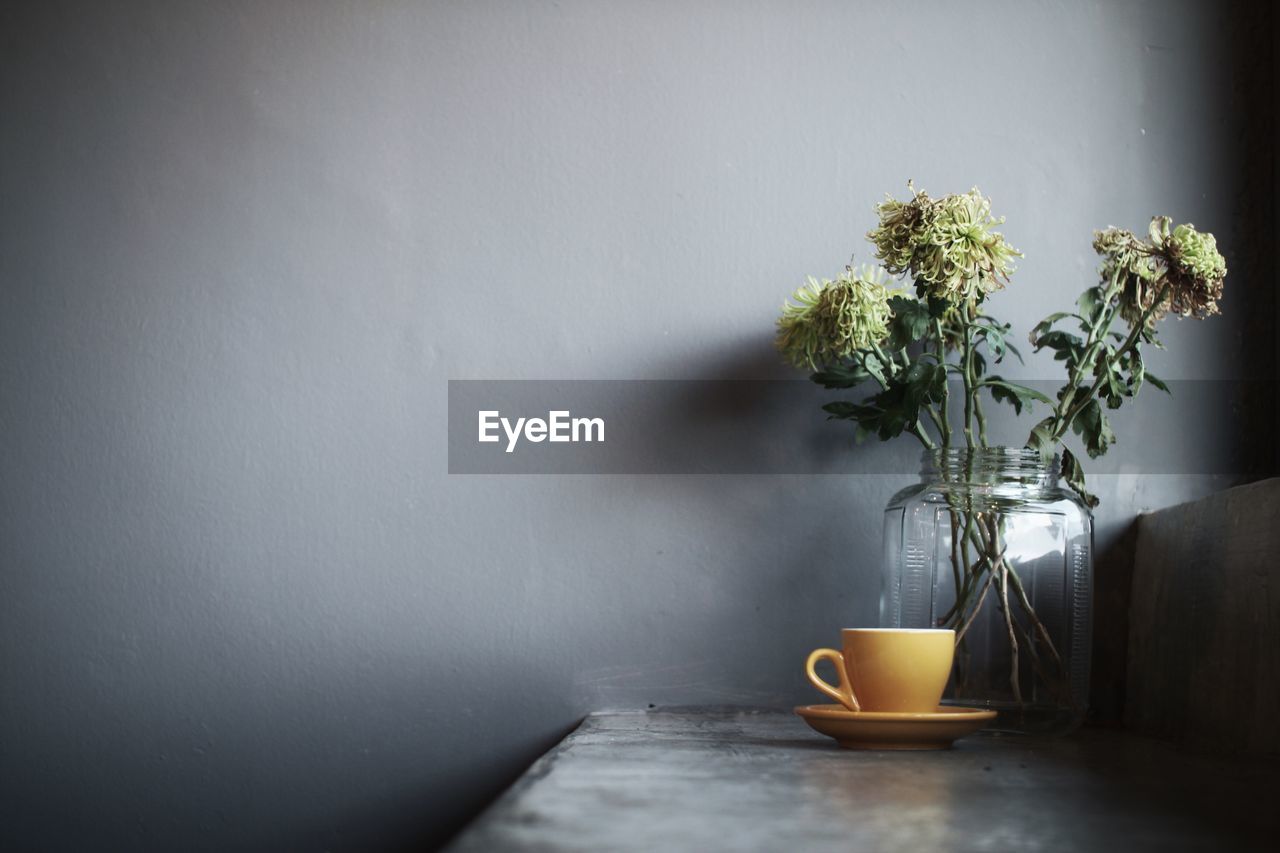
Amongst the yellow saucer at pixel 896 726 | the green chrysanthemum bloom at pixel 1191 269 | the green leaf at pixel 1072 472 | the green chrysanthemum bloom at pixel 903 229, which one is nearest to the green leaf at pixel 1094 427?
the green leaf at pixel 1072 472

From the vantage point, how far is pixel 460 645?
4.31ft

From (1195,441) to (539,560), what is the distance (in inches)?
29.8

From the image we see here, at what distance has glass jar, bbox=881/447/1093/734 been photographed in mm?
1122

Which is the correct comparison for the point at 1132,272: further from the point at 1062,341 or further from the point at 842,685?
the point at 842,685

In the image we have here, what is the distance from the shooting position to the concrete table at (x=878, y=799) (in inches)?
24.2

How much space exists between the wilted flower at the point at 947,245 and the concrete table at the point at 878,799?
42cm

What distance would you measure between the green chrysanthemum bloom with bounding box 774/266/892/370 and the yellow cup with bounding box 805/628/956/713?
0.29m

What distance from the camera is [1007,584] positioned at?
1.13 metres

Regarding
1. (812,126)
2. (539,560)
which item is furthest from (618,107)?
(539,560)

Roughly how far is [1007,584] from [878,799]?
1.49 feet

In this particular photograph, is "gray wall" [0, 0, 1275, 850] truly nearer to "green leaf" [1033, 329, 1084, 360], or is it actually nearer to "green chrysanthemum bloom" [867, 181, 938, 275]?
"green leaf" [1033, 329, 1084, 360]

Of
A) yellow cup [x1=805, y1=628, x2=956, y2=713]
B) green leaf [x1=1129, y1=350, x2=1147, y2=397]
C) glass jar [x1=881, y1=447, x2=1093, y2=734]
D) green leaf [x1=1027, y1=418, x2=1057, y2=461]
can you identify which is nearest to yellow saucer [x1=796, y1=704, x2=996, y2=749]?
yellow cup [x1=805, y1=628, x2=956, y2=713]

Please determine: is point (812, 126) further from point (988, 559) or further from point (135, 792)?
point (135, 792)

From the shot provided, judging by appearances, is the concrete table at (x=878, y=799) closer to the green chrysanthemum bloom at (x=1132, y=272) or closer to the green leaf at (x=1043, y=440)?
the green leaf at (x=1043, y=440)
